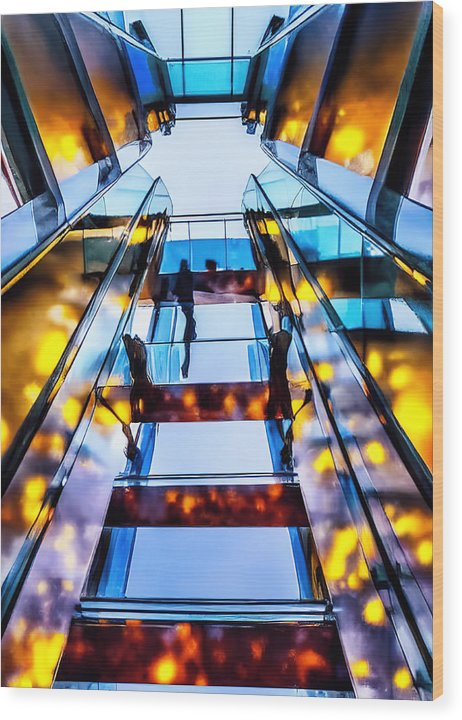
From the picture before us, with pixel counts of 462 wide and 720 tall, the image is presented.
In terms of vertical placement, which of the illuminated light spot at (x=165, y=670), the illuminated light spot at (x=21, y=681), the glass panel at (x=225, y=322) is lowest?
the illuminated light spot at (x=21, y=681)

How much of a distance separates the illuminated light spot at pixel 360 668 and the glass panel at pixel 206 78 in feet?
7.54

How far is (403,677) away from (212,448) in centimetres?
113

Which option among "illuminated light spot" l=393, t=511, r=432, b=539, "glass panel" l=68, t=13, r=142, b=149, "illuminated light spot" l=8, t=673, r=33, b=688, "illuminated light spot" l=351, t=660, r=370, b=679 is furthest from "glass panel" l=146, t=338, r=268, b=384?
"illuminated light spot" l=8, t=673, r=33, b=688

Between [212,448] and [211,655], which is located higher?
[212,448]

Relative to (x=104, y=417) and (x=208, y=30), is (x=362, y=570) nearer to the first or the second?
(x=104, y=417)

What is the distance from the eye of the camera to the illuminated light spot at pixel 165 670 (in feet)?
11.4

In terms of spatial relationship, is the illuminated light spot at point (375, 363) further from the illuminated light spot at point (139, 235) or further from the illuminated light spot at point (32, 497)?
the illuminated light spot at point (32, 497)

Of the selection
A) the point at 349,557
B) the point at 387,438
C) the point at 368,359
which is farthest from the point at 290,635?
the point at 368,359

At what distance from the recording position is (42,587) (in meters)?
3.54

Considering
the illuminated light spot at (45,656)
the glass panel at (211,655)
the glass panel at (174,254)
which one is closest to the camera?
the glass panel at (211,655)

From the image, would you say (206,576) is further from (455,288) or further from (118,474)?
(455,288)

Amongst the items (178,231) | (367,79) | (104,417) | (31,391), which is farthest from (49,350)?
(367,79)

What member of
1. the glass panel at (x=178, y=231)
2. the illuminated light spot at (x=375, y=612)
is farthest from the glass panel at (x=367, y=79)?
the illuminated light spot at (x=375, y=612)

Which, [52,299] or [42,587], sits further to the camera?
[52,299]
